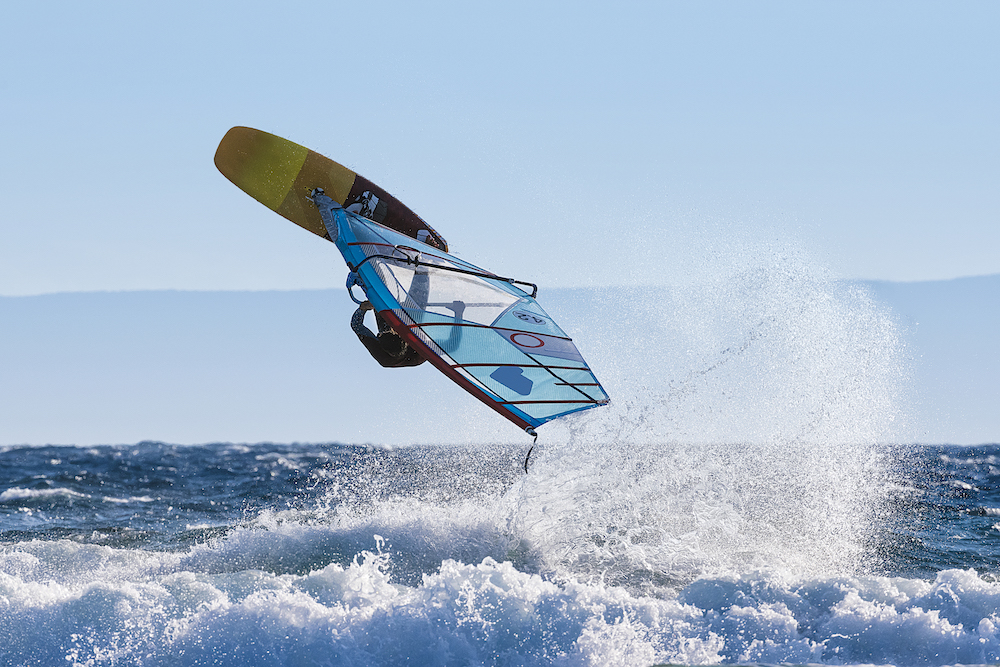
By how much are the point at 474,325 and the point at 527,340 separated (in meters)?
0.53

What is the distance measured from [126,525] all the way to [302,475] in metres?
10.4

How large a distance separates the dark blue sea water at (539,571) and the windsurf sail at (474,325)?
4.46 ft

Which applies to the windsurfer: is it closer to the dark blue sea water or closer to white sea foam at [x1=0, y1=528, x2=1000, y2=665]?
the dark blue sea water

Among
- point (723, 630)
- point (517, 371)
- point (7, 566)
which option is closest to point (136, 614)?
point (7, 566)

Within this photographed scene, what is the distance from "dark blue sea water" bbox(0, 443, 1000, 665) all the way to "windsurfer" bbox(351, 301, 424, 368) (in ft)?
6.20

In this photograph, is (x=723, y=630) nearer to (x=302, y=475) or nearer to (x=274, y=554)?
(x=274, y=554)

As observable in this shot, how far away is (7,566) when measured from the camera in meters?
8.09

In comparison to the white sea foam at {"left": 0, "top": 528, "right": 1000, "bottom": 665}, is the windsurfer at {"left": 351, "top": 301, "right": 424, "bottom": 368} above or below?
above

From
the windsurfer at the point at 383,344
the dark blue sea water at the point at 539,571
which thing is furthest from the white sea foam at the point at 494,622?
the windsurfer at the point at 383,344

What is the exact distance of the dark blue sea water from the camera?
583cm

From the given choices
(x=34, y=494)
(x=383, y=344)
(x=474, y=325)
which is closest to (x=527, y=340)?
(x=474, y=325)

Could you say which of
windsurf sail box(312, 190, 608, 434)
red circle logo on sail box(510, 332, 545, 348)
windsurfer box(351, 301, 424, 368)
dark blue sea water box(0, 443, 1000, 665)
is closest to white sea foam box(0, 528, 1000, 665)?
dark blue sea water box(0, 443, 1000, 665)

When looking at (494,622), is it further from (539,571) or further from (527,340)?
(527,340)

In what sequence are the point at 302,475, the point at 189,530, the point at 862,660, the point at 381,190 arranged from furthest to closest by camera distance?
the point at 302,475 → the point at 189,530 → the point at 381,190 → the point at 862,660
